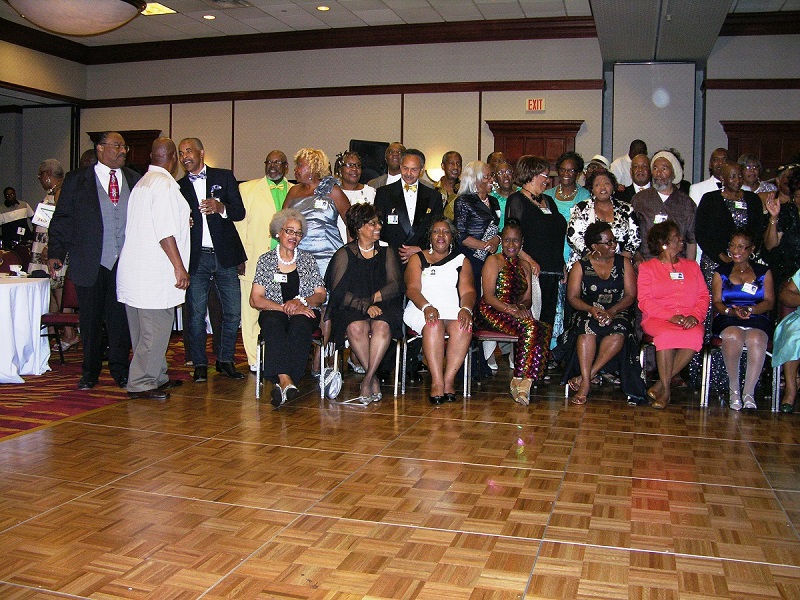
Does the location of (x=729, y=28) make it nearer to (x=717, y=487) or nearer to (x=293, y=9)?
(x=293, y=9)

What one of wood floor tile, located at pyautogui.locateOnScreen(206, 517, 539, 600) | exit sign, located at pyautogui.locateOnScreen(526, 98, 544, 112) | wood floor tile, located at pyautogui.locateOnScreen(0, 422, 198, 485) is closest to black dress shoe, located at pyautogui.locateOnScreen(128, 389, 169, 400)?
wood floor tile, located at pyautogui.locateOnScreen(0, 422, 198, 485)

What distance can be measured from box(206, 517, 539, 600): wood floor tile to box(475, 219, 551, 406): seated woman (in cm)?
278

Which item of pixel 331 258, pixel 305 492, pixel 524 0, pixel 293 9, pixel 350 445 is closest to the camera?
pixel 305 492

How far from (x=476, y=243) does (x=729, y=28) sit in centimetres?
686

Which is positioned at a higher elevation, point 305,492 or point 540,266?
point 540,266

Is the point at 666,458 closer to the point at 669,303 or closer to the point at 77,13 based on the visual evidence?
the point at 669,303

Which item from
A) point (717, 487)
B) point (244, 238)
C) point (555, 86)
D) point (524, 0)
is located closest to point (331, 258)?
point (244, 238)

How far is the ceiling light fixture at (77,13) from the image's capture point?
6.44 m

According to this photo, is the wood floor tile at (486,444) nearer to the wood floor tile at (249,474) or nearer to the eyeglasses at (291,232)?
the wood floor tile at (249,474)

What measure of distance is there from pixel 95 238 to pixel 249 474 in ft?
8.99

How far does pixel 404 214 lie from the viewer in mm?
6383

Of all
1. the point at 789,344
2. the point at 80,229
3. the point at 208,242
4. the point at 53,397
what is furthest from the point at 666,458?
the point at 80,229

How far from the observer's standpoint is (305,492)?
3691mm

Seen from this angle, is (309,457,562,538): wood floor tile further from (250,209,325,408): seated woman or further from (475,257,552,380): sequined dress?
(475,257,552,380): sequined dress
